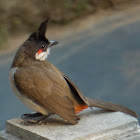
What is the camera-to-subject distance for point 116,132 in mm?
3545

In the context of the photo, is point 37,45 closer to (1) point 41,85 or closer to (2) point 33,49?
(2) point 33,49

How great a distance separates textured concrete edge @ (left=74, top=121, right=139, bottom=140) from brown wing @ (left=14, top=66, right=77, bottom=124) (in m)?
0.26

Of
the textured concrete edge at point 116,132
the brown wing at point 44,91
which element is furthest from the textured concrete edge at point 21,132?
the textured concrete edge at point 116,132

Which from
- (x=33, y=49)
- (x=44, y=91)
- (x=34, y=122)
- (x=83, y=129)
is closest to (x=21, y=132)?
(x=34, y=122)

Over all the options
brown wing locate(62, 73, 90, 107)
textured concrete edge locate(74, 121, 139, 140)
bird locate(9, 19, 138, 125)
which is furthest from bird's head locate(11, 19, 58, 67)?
textured concrete edge locate(74, 121, 139, 140)

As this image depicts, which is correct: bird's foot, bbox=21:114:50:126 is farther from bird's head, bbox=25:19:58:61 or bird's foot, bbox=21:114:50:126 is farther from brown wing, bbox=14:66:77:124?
bird's head, bbox=25:19:58:61

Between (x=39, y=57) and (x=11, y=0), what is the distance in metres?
6.00

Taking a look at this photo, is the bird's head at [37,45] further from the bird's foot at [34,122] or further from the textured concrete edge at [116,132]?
the textured concrete edge at [116,132]

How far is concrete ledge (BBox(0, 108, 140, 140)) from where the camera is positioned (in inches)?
134

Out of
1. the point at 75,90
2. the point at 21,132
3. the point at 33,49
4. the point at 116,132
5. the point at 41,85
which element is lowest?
the point at 116,132

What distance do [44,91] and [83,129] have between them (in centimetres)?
42

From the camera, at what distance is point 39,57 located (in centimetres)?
375

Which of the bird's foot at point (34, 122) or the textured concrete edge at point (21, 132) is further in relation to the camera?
the bird's foot at point (34, 122)

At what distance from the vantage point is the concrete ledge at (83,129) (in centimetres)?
342
